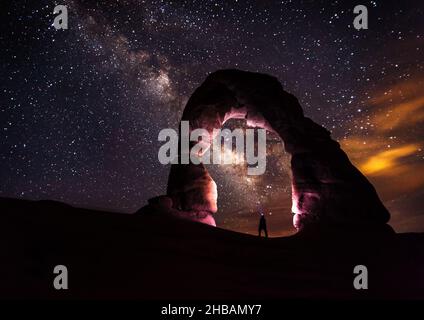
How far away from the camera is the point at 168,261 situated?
712 centimetres

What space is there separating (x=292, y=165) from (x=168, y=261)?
399 inches

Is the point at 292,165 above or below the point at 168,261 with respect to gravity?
above

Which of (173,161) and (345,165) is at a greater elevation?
(173,161)

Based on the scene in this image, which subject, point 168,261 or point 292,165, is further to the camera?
point 292,165

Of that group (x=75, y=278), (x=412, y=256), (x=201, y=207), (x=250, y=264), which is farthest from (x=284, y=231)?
(x=75, y=278)

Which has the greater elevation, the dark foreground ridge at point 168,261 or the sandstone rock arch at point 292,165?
the sandstone rock arch at point 292,165

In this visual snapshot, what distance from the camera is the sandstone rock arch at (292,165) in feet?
45.6

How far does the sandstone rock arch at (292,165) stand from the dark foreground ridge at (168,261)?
127 inches

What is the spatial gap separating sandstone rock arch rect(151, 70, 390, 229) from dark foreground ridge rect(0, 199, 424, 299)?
321cm

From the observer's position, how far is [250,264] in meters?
7.95

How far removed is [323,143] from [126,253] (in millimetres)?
11503

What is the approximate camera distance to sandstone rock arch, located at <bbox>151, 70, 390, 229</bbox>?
13914mm

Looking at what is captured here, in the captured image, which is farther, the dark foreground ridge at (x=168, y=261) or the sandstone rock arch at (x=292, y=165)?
the sandstone rock arch at (x=292, y=165)
